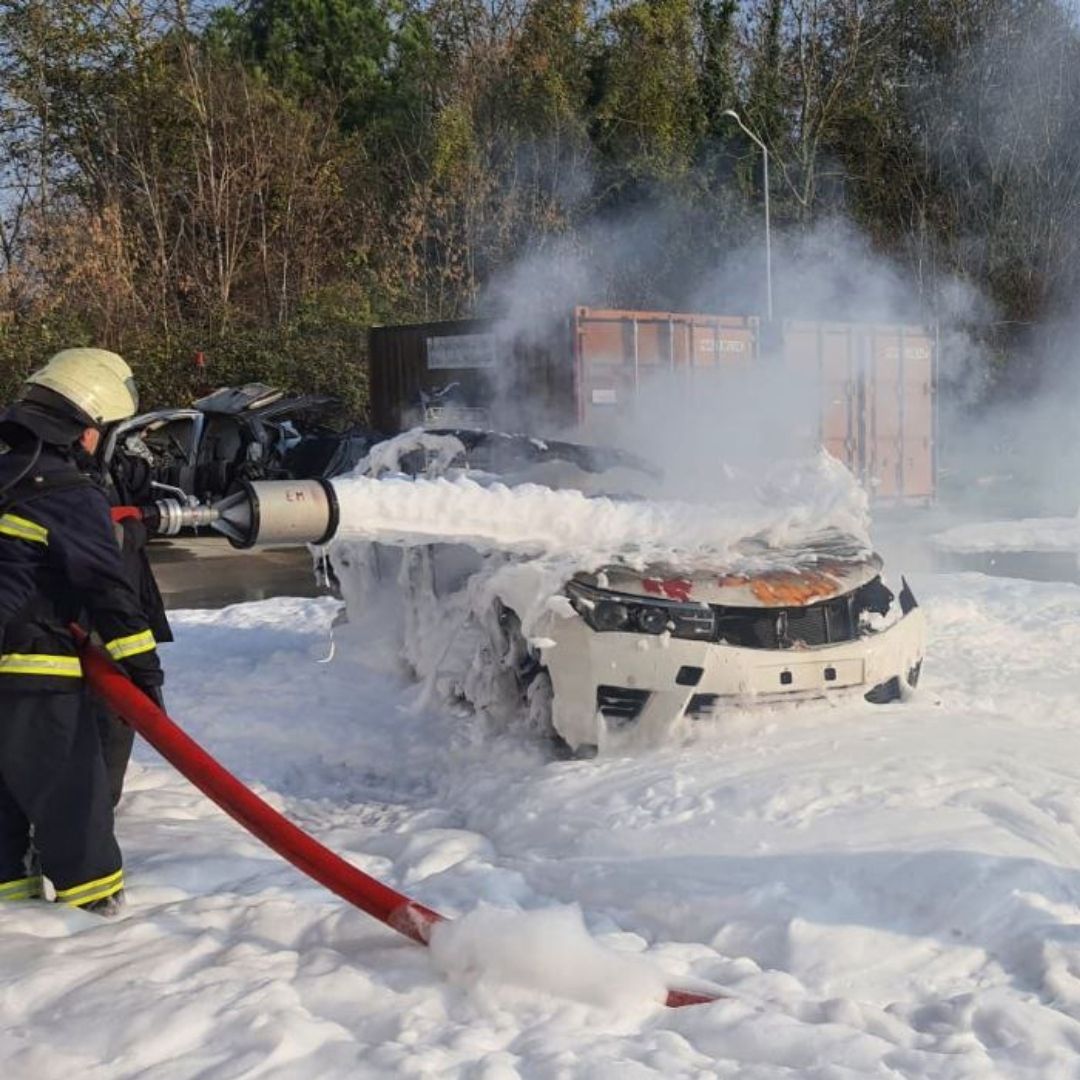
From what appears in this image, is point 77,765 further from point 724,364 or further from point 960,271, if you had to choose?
point 960,271

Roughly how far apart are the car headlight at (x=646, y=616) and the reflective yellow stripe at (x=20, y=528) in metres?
2.02

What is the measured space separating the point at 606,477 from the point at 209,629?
3.25 m

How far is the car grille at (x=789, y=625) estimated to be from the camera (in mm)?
4668

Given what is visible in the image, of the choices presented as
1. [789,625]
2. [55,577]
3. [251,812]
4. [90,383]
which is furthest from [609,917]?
[90,383]

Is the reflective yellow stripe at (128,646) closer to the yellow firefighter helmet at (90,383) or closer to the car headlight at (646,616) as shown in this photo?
the yellow firefighter helmet at (90,383)

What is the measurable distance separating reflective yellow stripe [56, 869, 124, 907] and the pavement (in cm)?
584

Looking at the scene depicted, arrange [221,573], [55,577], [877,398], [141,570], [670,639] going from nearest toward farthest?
[55,577] → [141,570] → [670,639] → [221,573] → [877,398]

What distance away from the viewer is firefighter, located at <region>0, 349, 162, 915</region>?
3.23 metres

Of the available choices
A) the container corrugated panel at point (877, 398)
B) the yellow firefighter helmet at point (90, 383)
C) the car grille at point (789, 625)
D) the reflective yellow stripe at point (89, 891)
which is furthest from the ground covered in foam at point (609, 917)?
the container corrugated panel at point (877, 398)

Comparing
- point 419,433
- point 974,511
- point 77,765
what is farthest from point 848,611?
point 974,511

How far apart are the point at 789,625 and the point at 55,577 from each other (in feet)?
8.72

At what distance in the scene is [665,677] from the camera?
4.55 meters

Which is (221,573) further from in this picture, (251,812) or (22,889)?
(251,812)

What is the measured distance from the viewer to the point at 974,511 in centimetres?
1791
